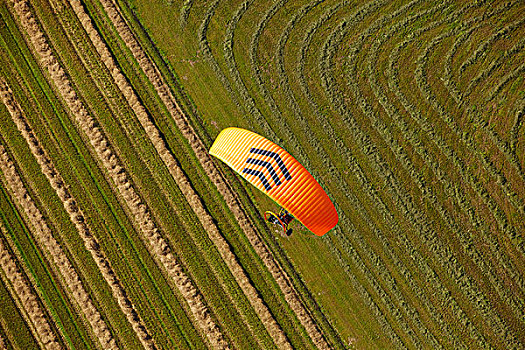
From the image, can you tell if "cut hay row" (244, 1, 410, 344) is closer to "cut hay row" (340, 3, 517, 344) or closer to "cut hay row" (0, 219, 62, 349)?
"cut hay row" (340, 3, 517, 344)

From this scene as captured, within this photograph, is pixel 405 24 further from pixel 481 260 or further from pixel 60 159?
pixel 60 159

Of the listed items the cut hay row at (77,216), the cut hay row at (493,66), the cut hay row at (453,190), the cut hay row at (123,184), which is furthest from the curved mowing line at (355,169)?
the cut hay row at (77,216)

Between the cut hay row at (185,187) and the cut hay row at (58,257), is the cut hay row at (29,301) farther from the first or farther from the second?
the cut hay row at (185,187)

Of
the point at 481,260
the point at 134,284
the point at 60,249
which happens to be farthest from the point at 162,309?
the point at 481,260

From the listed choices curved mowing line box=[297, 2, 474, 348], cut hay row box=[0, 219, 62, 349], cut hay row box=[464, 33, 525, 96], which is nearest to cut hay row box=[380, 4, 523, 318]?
cut hay row box=[464, 33, 525, 96]

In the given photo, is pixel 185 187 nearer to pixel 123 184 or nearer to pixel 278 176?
pixel 123 184
